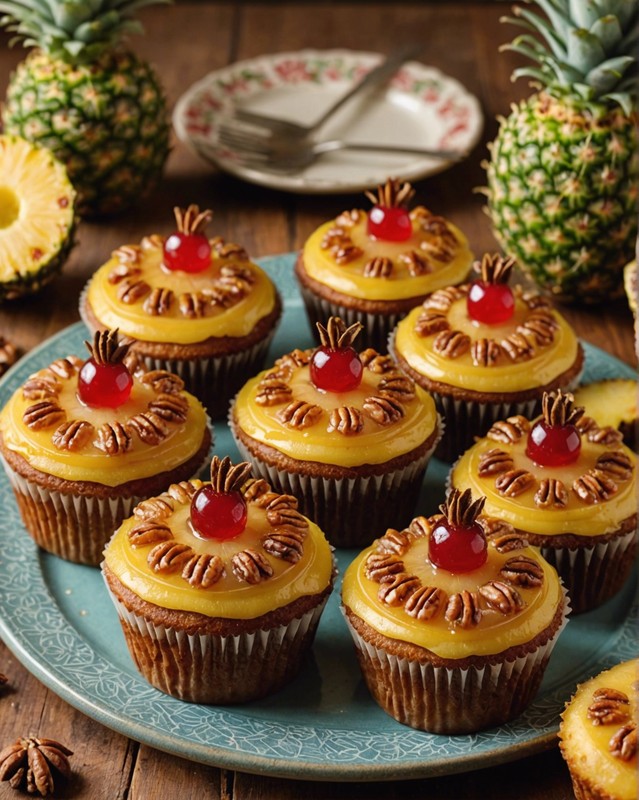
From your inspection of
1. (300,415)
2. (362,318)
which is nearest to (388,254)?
(362,318)

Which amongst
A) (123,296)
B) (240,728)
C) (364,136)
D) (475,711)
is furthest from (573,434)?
(364,136)

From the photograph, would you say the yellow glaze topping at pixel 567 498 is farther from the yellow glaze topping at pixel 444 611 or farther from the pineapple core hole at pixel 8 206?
the pineapple core hole at pixel 8 206

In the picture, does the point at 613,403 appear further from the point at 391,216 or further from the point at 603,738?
the point at 603,738

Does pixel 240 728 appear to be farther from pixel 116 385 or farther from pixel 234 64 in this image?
pixel 234 64

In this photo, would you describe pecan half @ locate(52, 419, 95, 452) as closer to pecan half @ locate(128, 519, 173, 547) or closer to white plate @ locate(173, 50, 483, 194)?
pecan half @ locate(128, 519, 173, 547)

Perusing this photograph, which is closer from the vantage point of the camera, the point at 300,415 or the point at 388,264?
the point at 300,415
